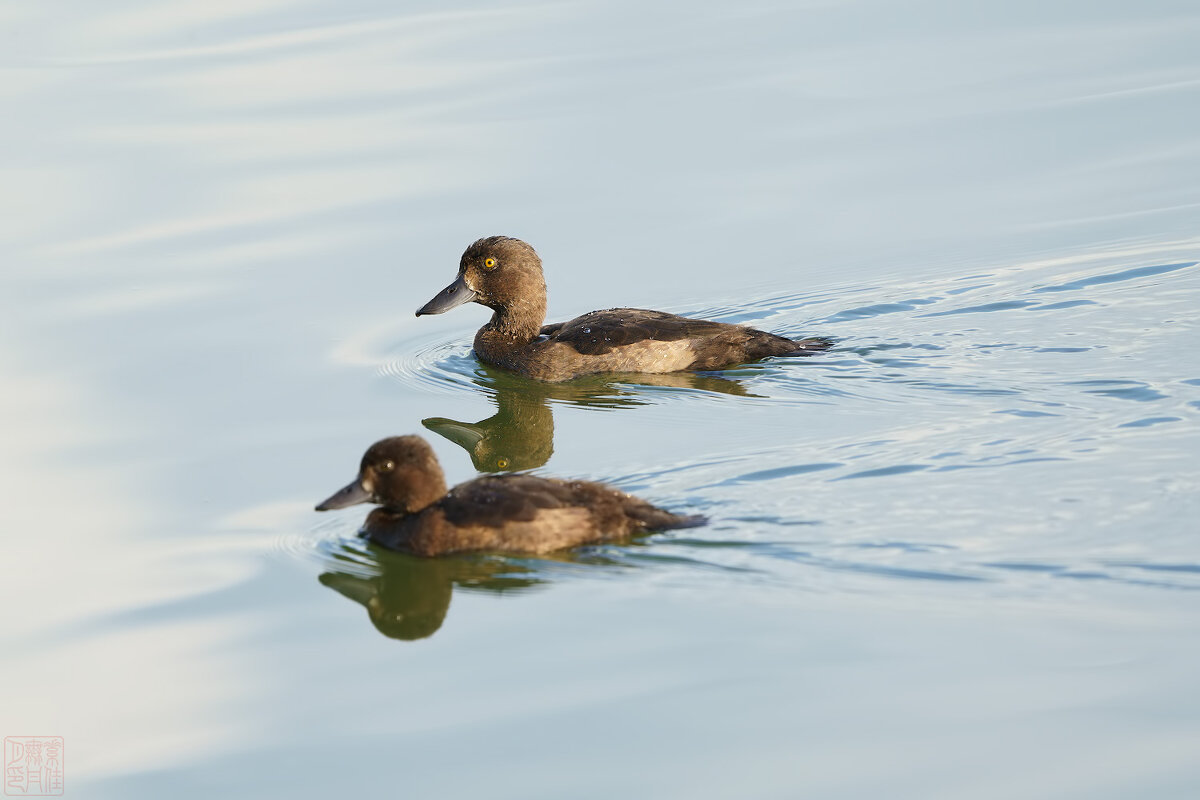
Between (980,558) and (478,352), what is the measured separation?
5657 mm

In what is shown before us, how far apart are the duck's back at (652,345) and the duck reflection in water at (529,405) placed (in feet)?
0.32

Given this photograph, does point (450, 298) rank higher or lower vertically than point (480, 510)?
higher

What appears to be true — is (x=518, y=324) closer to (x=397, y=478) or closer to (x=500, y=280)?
(x=500, y=280)

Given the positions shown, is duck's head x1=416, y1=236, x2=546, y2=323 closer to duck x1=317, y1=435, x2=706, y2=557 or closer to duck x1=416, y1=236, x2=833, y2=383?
duck x1=416, y1=236, x2=833, y2=383

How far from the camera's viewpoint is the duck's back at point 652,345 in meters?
11.4

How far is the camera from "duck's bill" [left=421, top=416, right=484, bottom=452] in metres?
10.6

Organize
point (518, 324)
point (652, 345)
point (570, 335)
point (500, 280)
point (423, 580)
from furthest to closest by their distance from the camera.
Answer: point (500, 280), point (518, 324), point (570, 335), point (652, 345), point (423, 580)

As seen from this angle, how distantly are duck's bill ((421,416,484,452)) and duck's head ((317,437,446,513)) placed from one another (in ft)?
7.02

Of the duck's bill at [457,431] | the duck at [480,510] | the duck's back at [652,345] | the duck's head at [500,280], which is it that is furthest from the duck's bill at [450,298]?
the duck at [480,510]

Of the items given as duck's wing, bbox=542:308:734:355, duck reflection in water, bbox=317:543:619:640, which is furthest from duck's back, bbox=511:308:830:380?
duck reflection in water, bbox=317:543:619:640


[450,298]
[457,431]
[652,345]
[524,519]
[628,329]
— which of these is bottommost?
[524,519]

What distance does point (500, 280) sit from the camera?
12312 millimetres

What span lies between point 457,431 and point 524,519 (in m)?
2.97

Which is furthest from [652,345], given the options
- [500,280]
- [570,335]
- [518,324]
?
[500,280]
